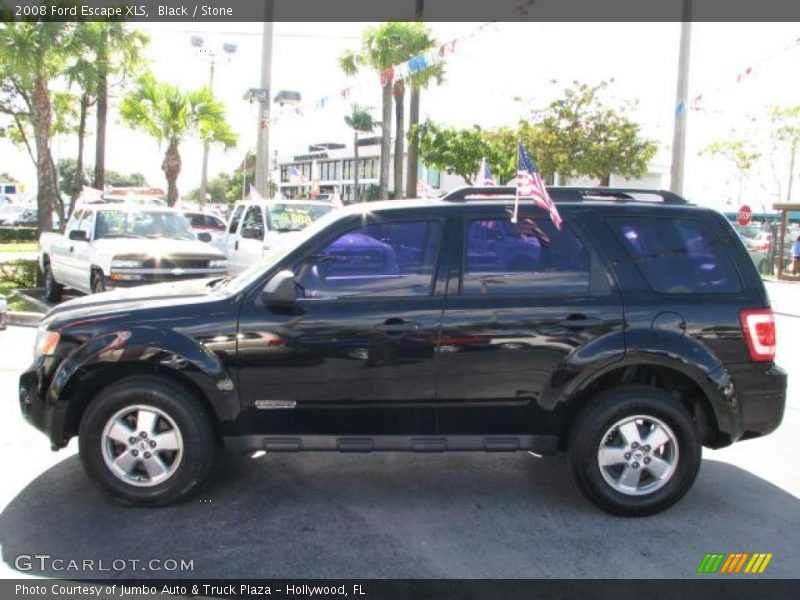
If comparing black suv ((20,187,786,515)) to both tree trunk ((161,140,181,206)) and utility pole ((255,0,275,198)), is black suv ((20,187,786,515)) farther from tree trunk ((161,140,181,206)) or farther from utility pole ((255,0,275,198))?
tree trunk ((161,140,181,206))

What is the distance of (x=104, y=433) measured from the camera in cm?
439

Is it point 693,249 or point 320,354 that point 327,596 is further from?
point 693,249

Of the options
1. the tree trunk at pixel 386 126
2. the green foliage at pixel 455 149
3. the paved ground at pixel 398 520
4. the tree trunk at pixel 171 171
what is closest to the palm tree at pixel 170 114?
the tree trunk at pixel 171 171

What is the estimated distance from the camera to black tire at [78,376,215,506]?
172 inches

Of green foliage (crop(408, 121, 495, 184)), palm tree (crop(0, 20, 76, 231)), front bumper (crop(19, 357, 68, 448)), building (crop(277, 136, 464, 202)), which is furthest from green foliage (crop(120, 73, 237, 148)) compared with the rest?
building (crop(277, 136, 464, 202))

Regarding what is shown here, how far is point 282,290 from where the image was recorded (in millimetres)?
4277

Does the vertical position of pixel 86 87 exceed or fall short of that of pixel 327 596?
it exceeds it

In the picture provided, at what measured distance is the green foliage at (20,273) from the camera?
48.9 ft

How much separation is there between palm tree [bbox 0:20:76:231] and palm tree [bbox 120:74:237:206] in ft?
15.0

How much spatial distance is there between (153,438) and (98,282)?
24.8 ft

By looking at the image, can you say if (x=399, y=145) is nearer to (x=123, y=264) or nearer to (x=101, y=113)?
(x=101, y=113)

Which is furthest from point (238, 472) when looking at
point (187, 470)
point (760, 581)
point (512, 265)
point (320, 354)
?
point (760, 581)

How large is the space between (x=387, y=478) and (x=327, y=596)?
62.0 inches

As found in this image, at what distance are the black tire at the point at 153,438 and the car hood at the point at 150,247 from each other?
6.88 metres
